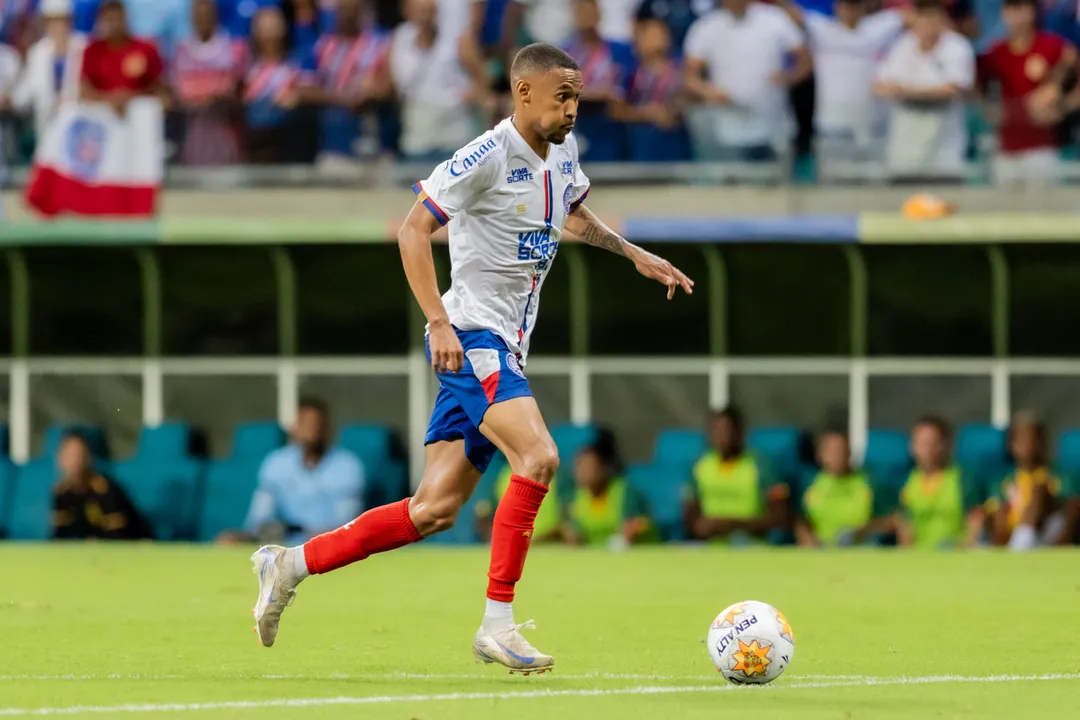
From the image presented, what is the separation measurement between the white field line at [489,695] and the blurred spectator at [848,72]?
29.8 ft

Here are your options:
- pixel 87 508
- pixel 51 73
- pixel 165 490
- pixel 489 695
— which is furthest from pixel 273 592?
pixel 51 73

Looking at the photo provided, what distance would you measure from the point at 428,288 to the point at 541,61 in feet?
3.07

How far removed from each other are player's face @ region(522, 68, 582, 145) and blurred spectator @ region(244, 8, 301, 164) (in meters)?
9.77

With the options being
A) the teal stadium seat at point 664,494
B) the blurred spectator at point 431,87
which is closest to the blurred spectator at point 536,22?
the blurred spectator at point 431,87

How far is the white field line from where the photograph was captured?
619 centimetres

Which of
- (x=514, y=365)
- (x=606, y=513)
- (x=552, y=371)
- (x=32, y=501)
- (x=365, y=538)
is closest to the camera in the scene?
(x=514, y=365)

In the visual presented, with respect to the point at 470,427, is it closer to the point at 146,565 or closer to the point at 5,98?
the point at 146,565

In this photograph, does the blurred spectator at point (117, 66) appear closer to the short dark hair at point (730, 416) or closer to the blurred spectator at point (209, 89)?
the blurred spectator at point (209, 89)

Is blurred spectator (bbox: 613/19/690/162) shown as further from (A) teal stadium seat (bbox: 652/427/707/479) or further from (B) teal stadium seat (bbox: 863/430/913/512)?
(B) teal stadium seat (bbox: 863/430/913/512)

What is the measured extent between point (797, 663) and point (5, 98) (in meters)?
11.6

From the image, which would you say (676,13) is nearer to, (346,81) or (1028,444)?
(346,81)

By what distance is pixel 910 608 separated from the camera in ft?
34.6

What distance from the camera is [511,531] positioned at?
7.10m

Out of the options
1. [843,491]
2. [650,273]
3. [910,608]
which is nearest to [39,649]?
[650,273]
